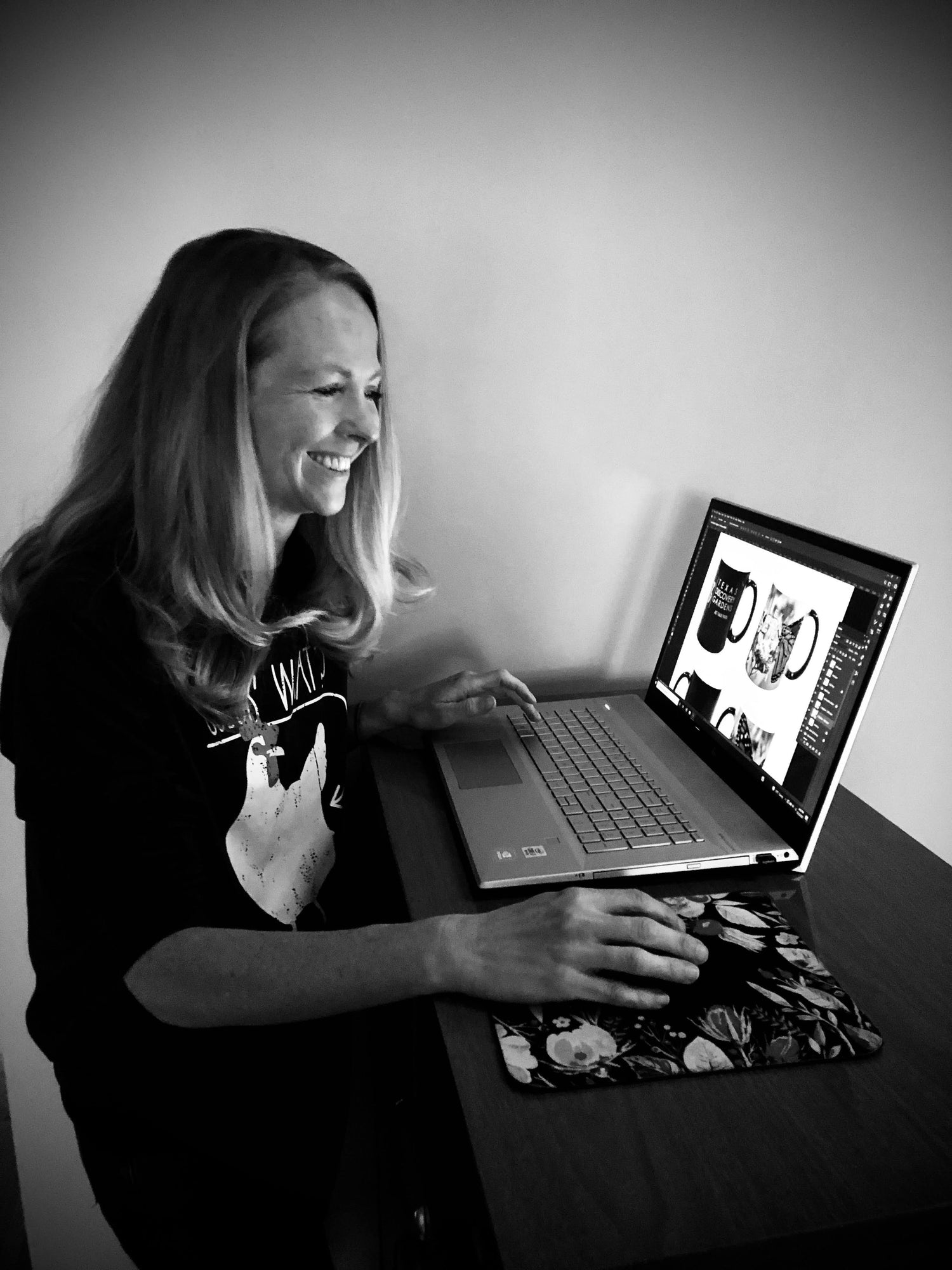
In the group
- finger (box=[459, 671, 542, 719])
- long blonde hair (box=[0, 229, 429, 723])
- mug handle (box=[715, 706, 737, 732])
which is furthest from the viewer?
finger (box=[459, 671, 542, 719])

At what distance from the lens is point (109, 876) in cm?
78

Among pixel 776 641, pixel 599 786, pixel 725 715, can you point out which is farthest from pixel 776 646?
pixel 599 786

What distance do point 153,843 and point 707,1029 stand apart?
0.49 meters

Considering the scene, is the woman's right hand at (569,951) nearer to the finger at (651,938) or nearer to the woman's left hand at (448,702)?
the finger at (651,938)

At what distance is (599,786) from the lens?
1058 millimetres

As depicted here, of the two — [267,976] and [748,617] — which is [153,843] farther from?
[748,617]

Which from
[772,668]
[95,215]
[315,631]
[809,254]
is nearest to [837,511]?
[809,254]

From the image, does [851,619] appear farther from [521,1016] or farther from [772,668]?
[521,1016]

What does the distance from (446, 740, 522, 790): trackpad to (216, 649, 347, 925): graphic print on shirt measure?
0.54ft

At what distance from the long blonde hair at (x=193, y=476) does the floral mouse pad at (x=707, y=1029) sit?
454 mm

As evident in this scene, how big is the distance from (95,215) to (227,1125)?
1085 millimetres

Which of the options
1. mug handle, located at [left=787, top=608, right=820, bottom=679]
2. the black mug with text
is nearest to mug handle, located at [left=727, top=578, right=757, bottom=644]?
the black mug with text

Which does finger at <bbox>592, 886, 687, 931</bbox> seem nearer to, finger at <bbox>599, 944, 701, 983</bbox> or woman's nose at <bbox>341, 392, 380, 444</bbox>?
finger at <bbox>599, 944, 701, 983</bbox>

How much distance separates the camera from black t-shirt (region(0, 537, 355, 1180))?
0.77 metres
